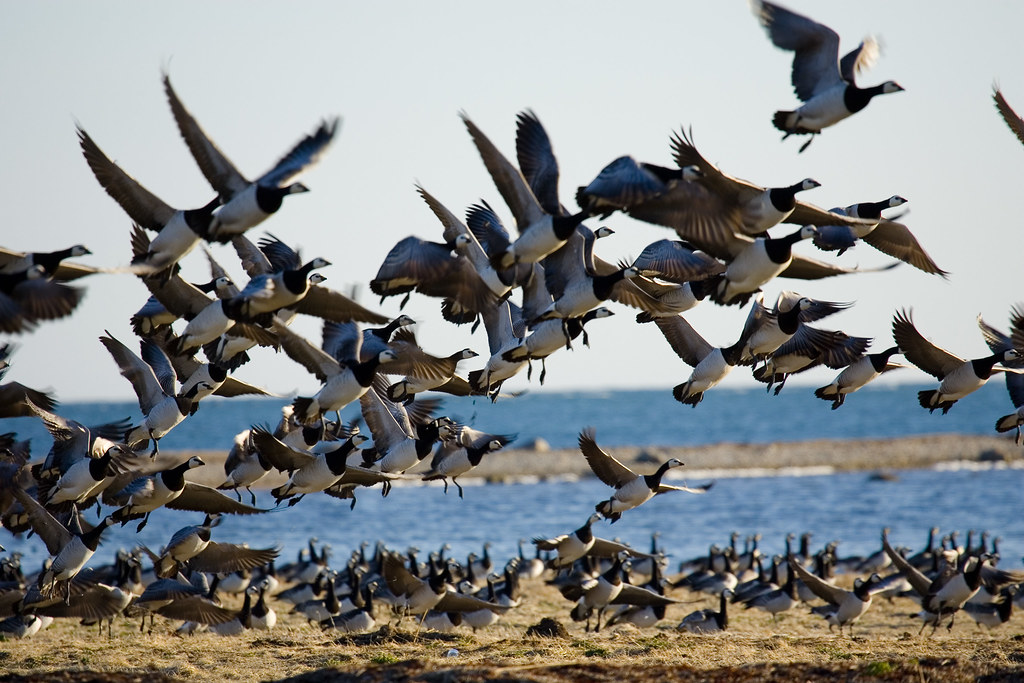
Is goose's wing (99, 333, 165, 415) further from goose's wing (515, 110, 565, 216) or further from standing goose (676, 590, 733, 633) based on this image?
standing goose (676, 590, 733, 633)

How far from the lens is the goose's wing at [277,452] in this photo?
37.8 feet

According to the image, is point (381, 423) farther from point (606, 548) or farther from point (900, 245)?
point (900, 245)

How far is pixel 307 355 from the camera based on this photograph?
1130 centimetres

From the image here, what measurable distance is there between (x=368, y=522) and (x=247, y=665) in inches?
872

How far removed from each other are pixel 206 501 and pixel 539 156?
5.85 m

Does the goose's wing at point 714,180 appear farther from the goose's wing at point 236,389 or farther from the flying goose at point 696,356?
the goose's wing at point 236,389

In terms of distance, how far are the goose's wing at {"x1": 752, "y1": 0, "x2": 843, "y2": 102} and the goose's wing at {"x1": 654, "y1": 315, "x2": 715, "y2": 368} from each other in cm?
329

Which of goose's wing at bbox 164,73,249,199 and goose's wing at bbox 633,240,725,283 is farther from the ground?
goose's wing at bbox 164,73,249,199

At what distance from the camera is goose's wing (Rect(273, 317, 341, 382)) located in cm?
1110

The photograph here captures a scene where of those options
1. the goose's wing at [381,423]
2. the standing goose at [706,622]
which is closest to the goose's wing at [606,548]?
the standing goose at [706,622]

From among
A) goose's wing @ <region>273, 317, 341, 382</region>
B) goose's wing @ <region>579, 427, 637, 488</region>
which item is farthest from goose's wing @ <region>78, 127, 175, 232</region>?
goose's wing @ <region>579, 427, 637, 488</region>

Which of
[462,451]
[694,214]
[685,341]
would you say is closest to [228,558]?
[462,451]

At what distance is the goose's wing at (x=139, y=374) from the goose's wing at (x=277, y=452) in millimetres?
1457

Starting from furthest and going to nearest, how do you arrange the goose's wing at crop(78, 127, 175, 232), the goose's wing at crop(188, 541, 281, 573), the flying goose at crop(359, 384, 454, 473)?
the goose's wing at crop(188, 541, 281, 573) → the flying goose at crop(359, 384, 454, 473) → the goose's wing at crop(78, 127, 175, 232)
